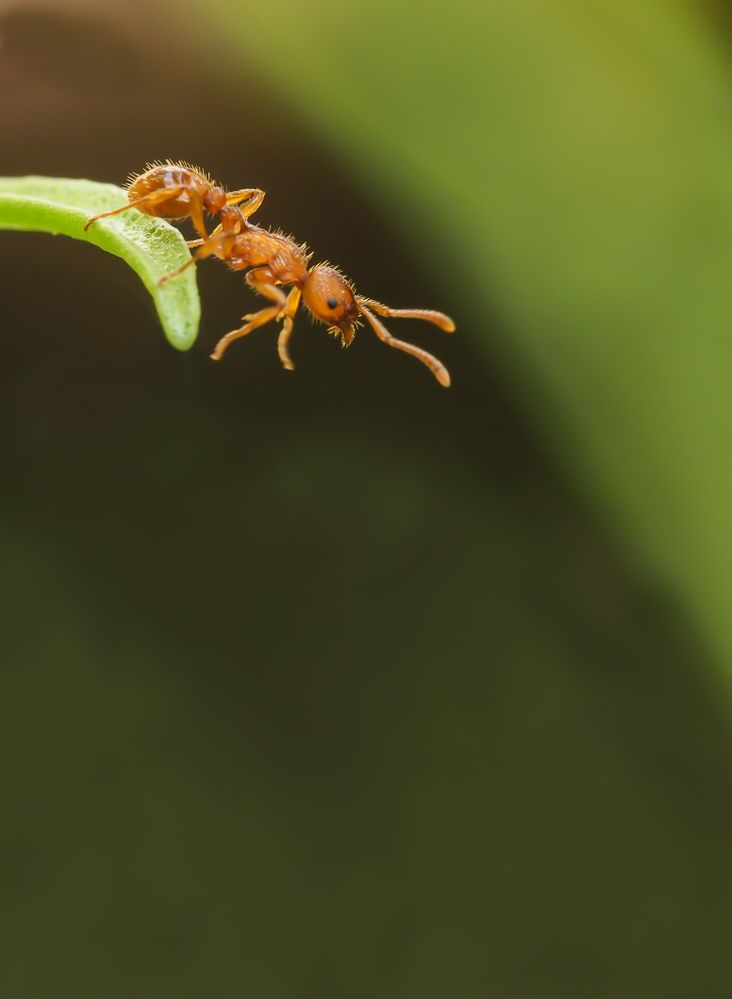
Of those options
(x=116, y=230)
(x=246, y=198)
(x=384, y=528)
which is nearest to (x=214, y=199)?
(x=246, y=198)

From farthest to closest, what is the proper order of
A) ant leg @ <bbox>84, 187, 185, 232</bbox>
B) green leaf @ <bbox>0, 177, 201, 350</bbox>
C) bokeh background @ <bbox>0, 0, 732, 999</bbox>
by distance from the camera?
bokeh background @ <bbox>0, 0, 732, 999</bbox>
ant leg @ <bbox>84, 187, 185, 232</bbox>
green leaf @ <bbox>0, 177, 201, 350</bbox>

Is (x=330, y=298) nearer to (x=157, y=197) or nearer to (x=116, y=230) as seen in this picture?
(x=157, y=197)

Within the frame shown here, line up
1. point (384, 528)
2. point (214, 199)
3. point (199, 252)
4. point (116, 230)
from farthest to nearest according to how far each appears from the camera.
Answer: point (384, 528) < point (214, 199) < point (199, 252) < point (116, 230)

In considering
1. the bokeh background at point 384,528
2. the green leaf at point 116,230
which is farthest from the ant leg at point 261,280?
the bokeh background at point 384,528

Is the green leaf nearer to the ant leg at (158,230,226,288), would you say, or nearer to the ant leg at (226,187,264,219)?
the ant leg at (158,230,226,288)

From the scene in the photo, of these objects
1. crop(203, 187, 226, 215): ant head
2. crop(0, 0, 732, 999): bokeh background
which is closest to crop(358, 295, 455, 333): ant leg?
crop(203, 187, 226, 215): ant head

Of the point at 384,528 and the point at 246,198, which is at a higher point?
the point at 246,198
